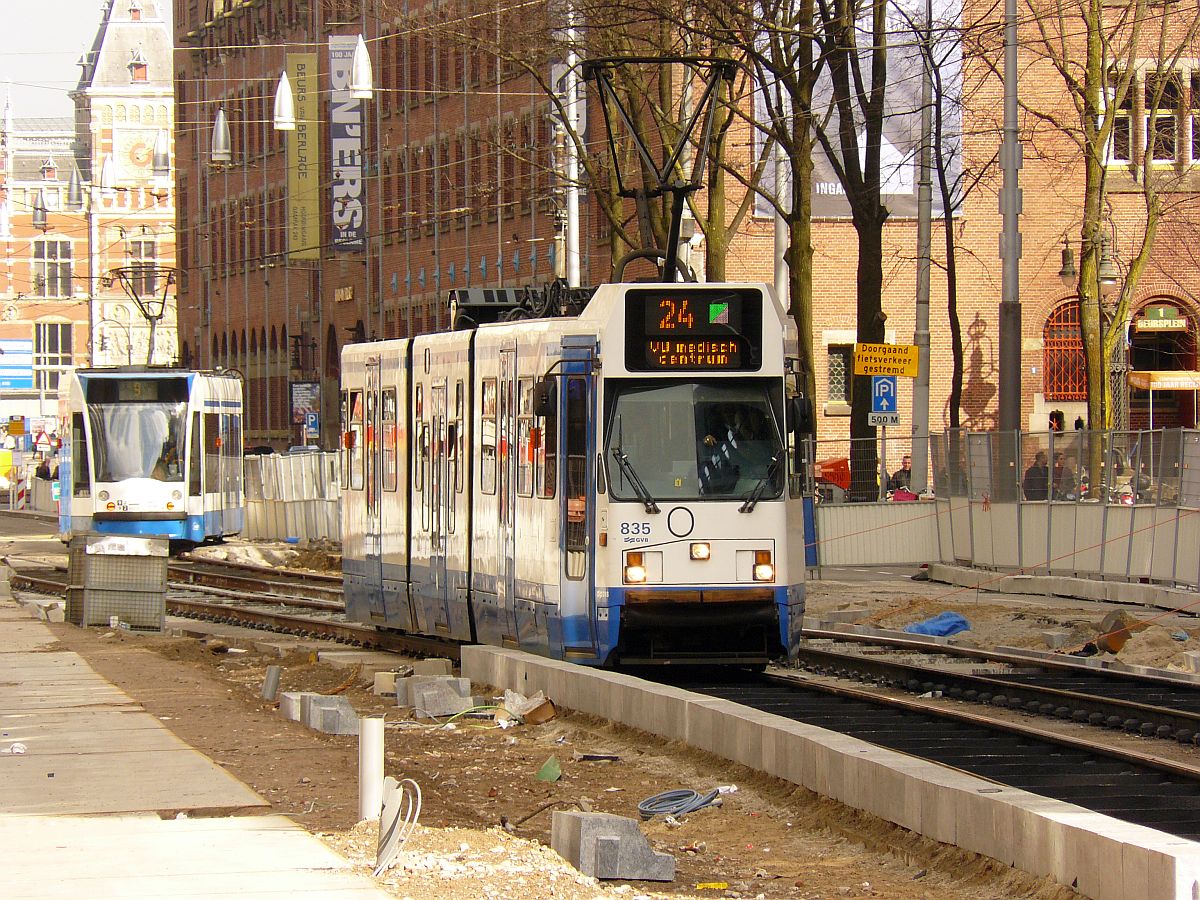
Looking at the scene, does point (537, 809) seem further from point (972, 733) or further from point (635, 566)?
point (635, 566)

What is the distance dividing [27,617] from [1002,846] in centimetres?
1852

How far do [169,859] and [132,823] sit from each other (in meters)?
1.10

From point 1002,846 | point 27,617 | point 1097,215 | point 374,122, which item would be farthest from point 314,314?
point 1002,846

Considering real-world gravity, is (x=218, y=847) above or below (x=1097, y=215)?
below

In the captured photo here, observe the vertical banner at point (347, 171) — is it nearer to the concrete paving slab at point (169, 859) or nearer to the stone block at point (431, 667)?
the stone block at point (431, 667)

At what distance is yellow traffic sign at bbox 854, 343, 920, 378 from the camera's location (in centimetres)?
3047

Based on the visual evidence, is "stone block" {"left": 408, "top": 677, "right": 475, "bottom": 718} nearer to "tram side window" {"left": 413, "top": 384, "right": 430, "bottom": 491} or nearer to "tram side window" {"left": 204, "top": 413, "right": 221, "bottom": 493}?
"tram side window" {"left": 413, "top": 384, "right": 430, "bottom": 491}

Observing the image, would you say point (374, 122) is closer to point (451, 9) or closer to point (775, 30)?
point (451, 9)

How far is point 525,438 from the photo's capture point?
57.9 feet

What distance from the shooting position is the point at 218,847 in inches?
357

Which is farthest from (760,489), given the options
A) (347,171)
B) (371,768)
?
(347,171)

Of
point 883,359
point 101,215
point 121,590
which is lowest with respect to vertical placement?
point 121,590

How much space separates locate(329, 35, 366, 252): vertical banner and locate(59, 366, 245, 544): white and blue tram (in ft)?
110

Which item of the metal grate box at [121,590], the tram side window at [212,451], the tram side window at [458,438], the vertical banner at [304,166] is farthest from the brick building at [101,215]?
the tram side window at [458,438]
